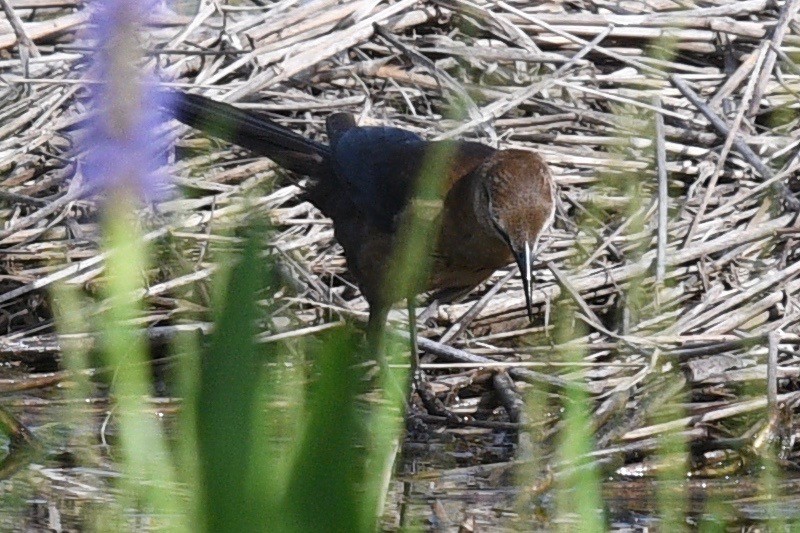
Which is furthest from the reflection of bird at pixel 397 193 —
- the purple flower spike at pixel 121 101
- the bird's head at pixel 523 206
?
the purple flower spike at pixel 121 101

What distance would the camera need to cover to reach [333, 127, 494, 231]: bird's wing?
13.6 ft

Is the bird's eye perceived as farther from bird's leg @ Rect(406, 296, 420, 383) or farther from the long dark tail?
the long dark tail

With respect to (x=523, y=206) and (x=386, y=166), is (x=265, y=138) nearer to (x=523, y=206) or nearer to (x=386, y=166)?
(x=386, y=166)

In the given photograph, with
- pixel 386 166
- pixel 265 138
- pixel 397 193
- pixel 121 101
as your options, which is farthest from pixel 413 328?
pixel 121 101

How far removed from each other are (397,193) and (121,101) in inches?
127

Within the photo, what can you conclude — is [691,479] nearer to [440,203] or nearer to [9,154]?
[440,203]

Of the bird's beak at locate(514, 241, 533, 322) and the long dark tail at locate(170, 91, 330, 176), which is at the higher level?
the long dark tail at locate(170, 91, 330, 176)

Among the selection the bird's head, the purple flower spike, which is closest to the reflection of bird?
the bird's head

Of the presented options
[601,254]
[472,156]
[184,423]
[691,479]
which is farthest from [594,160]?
[184,423]

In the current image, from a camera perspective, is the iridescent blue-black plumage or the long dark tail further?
the long dark tail

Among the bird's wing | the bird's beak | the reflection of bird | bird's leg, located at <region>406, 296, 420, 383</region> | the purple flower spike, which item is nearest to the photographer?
the purple flower spike

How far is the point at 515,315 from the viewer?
177 inches

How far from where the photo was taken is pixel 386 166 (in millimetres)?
4254

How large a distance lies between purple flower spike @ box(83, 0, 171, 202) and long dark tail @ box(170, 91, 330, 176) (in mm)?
2922
